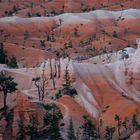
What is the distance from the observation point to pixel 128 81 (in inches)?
4102

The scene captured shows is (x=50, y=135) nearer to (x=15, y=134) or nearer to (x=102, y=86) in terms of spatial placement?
(x=15, y=134)

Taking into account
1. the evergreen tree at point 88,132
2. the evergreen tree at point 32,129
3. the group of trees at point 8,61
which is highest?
the evergreen tree at point 32,129

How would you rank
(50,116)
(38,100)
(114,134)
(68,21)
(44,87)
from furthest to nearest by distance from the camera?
(68,21) < (44,87) < (38,100) < (114,134) < (50,116)

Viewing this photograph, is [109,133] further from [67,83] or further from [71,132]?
[67,83]

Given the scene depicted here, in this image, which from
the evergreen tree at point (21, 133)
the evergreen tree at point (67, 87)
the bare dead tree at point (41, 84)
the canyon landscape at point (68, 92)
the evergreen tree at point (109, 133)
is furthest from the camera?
the evergreen tree at point (67, 87)

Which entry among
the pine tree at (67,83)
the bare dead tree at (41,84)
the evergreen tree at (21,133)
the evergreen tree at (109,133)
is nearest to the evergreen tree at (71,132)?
the evergreen tree at (109,133)

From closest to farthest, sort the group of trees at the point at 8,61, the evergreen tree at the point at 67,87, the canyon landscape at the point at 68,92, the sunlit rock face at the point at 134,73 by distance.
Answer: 1. the canyon landscape at the point at 68,92
2. the evergreen tree at the point at 67,87
3. the sunlit rock face at the point at 134,73
4. the group of trees at the point at 8,61

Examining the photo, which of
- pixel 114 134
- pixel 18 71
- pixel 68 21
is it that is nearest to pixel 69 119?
pixel 114 134

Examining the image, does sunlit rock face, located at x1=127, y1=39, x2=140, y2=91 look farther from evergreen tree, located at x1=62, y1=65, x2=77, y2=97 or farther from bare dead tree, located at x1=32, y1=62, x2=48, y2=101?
bare dead tree, located at x1=32, y1=62, x2=48, y2=101

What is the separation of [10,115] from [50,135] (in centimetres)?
518

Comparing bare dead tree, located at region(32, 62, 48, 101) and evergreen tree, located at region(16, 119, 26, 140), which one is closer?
evergreen tree, located at region(16, 119, 26, 140)

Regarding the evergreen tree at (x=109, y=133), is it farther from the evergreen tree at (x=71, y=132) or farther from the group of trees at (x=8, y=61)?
the group of trees at (x=8, y=61)

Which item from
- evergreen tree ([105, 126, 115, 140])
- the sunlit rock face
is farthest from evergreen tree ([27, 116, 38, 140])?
the sunlit rock face

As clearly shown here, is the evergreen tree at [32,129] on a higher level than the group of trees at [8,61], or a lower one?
higher
